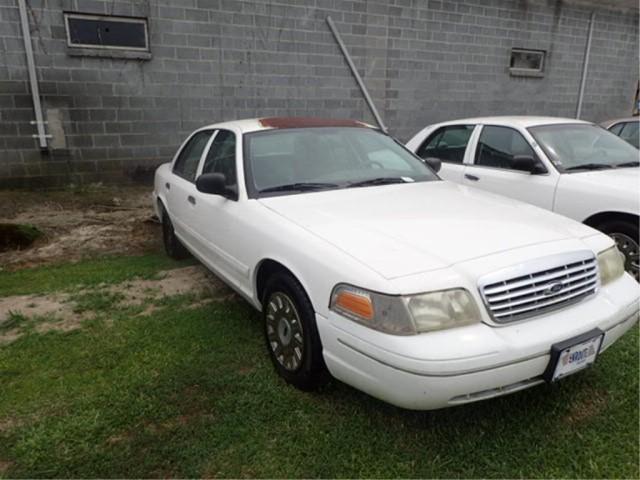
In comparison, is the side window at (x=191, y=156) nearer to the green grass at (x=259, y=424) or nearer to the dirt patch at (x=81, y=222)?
the dirt patch at (x=81, y=222)

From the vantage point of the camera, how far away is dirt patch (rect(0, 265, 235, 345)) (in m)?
3.60

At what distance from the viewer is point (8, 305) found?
12.9 feet

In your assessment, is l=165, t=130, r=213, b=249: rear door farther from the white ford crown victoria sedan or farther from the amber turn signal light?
the amber turn signal light

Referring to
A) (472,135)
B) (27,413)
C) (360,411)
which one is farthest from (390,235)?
(472,135)

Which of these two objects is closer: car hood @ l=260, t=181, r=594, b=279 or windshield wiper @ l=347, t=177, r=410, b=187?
car hood @ l=260, t=181, r=594, b=279

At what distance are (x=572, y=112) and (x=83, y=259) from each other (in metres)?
12.4

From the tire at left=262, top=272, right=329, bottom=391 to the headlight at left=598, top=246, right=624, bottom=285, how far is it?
1.57 metres

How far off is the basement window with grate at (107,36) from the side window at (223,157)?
181 inches

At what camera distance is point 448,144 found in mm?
5594

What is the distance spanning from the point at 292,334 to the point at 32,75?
6614 millimetres

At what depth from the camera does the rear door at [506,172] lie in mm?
4477

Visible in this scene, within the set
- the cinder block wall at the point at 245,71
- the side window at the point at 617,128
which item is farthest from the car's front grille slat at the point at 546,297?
the cinder block wall at the point at 245,71

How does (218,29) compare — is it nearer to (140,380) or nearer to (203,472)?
(140,380)

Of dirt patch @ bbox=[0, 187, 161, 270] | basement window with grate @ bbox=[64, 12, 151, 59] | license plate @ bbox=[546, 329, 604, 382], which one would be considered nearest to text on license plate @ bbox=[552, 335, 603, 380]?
license plate @ bbox=[546, 329, 604, 382]
